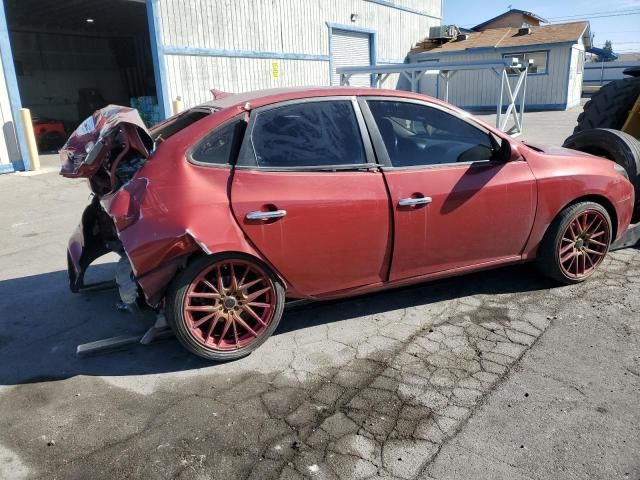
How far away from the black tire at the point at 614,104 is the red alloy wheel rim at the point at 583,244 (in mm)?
2984

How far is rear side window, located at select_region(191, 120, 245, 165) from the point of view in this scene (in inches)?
129

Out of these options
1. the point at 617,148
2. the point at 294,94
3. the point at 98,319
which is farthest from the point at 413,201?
the point at 617,148

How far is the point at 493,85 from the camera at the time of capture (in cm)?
2628

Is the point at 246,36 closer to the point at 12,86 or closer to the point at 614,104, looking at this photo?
the point at 12,86

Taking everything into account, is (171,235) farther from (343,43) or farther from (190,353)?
(343,43)

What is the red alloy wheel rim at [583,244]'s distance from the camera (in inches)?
168

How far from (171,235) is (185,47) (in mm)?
12159

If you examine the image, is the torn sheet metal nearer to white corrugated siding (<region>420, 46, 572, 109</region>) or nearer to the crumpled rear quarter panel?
the crumpled rear quarter panel

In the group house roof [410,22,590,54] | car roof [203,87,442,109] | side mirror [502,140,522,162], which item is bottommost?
side mirror [502,140,522,162]

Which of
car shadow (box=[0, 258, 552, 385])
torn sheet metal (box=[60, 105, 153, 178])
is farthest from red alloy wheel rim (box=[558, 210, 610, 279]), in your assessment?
torn sheet metal (box=[60, 105, 153, 178])

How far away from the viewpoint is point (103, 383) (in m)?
3.25

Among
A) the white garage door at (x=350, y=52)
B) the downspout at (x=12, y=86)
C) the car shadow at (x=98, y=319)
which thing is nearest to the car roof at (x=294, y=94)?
the car shadow at (x=98, y=319)

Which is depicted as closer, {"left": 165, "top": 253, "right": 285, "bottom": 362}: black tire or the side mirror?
{"left": 165, "top": 253, "right": 285, "bottom": 362}: black tire

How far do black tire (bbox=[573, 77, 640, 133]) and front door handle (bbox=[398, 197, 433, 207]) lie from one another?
14.5 ft
